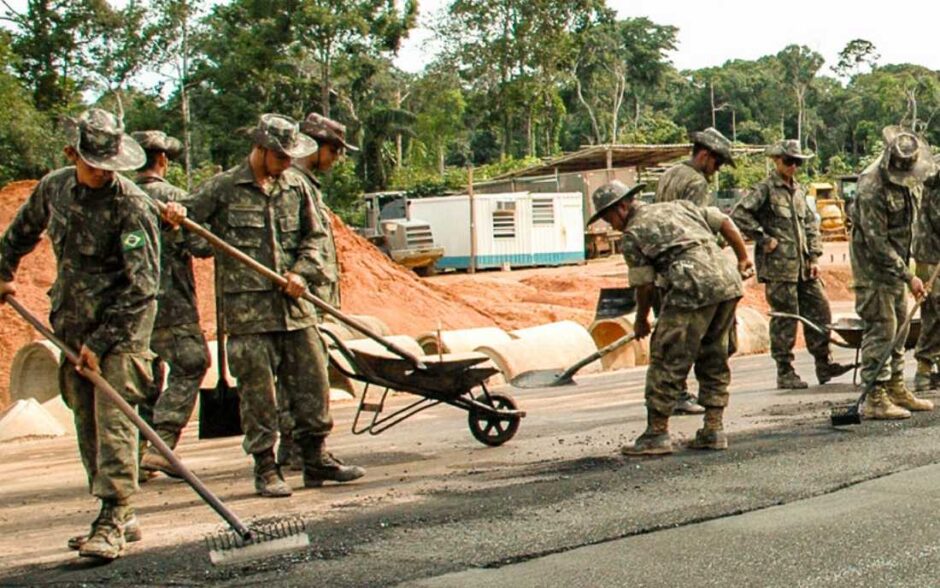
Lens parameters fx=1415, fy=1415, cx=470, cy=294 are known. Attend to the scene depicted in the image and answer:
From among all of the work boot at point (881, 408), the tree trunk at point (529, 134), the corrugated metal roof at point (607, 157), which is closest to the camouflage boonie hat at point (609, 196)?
the work boot at point (881, 408)

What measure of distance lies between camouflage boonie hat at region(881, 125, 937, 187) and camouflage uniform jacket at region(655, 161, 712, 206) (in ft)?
4.08

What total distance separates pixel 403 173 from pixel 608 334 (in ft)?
124

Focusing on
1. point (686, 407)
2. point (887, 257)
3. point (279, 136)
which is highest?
point (279, 136)

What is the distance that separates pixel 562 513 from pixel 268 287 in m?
Answer: 2.05

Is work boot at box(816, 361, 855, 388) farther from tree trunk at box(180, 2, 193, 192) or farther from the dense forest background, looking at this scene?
tree trunk at box(180, 2, 193, 192)

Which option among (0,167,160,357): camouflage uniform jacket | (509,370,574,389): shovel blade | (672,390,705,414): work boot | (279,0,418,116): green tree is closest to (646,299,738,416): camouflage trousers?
(509,370,574,389): shovel blade

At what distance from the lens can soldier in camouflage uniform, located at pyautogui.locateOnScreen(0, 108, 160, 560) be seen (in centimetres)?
610

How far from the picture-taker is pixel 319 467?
7.92 metres

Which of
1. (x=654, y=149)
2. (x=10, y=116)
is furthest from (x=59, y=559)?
(x=654, y=149)

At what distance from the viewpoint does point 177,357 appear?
845cm

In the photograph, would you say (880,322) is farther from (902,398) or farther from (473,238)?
(473,238)

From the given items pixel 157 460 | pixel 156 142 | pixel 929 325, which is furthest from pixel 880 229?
pixel 157 460

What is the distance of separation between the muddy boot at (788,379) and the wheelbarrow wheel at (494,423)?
363 centimetres

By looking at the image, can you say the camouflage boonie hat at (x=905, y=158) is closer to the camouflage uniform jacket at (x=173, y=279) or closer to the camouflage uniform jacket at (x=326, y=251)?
the camouflage uniform jacket at (x=326, y=251)
